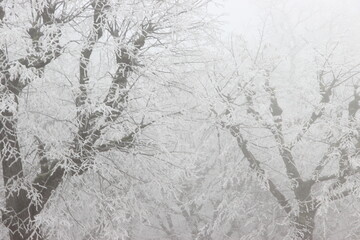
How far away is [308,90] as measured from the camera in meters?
10.5

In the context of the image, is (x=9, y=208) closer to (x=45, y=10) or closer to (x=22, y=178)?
(x=22, y=178)

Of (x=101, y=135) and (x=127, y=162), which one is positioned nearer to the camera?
(x=101, y=135)

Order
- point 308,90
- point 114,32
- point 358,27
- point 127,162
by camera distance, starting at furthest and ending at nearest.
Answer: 1. point 358,27
2. point 308,90
3. point 127,162
4. point 114,32

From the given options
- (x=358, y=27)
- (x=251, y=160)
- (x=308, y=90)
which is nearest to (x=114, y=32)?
(x=251, y=160)

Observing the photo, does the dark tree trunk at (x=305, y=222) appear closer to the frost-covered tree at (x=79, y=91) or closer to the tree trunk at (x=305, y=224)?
the tree trunk at (x=305, y=224)

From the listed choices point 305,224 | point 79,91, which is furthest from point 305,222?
point 79,91

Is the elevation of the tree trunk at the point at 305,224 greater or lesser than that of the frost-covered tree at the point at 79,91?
lesser

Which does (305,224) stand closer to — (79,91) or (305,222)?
(305,222)

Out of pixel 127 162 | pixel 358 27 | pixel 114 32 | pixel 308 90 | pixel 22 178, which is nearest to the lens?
pixel 22 178

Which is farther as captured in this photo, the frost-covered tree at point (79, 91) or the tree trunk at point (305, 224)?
the tree trunk at point (305, 224)

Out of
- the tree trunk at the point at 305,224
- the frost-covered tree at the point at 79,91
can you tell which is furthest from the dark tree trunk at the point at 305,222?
the frost-covered tree at the point at 79,91

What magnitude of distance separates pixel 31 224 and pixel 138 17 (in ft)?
12.7

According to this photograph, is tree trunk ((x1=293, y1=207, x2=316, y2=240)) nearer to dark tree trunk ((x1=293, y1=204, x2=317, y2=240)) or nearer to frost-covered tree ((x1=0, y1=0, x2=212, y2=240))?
dark tree trunk ((x1=293, y1=204, x2=317, y2=240))

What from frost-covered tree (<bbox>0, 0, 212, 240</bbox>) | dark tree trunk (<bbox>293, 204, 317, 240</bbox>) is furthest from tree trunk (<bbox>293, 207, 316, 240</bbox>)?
frost-covered tree (<bbox>0, 0, 212, 240</bbox>)
